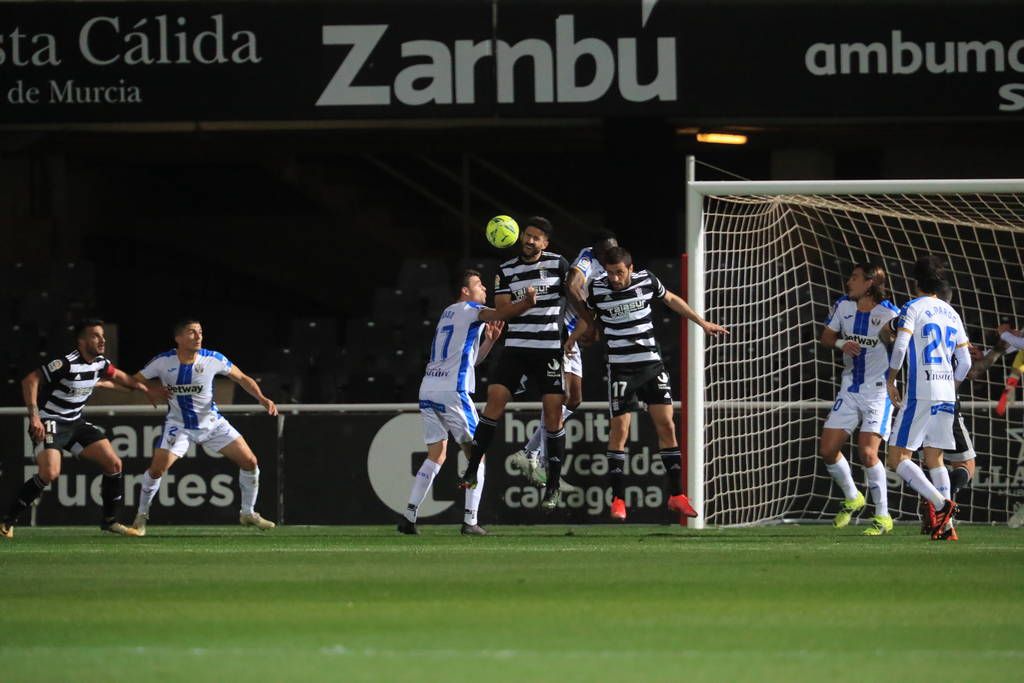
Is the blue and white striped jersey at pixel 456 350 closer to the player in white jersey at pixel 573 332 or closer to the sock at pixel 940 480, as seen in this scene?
the player in white jersey at pixel 573 332

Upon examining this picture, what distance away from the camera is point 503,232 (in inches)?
475

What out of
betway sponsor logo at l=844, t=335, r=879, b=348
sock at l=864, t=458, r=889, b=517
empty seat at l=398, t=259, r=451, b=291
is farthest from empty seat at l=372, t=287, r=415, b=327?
sock at l=864, t=458, r=889, b=517

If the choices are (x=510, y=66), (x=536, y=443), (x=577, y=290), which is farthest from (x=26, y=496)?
(x=510, y=66)

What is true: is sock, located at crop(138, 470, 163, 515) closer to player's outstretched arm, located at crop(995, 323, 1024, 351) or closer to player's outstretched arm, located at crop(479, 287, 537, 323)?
player's outstretched arm, located at crop(479, 287, 537, 323)

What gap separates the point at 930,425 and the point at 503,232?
3.33 meters

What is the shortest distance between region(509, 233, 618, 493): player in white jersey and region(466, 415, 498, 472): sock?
22.6 inches

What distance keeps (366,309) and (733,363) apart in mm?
10937

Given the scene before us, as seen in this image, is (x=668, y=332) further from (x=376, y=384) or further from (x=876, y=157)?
(x=876, y=157)

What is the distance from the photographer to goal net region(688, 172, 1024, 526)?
12.7 m

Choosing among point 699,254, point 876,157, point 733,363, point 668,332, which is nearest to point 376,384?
point 668,332

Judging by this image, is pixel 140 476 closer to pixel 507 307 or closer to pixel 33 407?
pixel 33 407

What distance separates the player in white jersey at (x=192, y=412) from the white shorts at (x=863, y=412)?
14.0 ft

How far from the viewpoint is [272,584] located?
8.38 metres

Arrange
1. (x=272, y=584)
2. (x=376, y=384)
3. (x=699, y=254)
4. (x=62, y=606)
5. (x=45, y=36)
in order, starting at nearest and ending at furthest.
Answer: (x=62, y=606) < (x=272, y=584) < (x=699, y=254) < (x=45, y=36) < (x=376, y=384)
